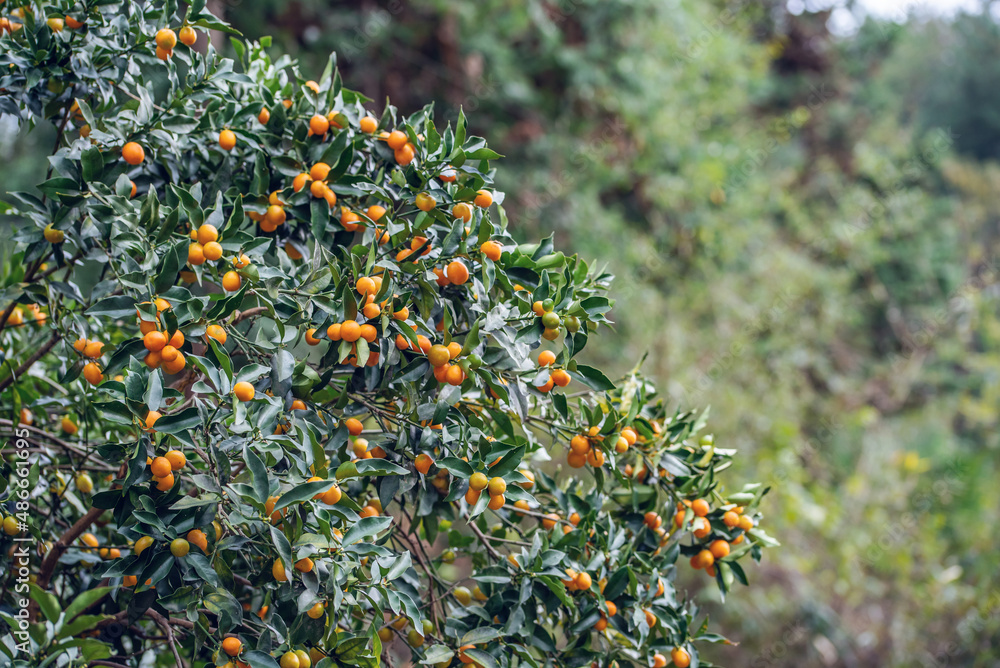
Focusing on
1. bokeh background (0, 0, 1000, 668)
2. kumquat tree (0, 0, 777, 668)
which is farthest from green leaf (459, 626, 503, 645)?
bokeh background (0, 0, 1000, 668)

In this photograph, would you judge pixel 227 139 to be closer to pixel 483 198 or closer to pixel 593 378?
pixel 483 198

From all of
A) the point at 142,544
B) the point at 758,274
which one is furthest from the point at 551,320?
the point at 758,274

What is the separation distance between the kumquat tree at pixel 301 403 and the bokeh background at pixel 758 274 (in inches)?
39.2

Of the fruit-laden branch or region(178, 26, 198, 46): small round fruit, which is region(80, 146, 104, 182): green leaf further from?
the fruit-laden branch

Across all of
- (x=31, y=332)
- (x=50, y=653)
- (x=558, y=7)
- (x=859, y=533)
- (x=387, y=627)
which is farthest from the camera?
(x=558, y=7)

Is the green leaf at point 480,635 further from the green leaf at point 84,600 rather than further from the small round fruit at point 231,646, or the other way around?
the green leaf at point 84,600

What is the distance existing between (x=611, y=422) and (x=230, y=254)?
535 mm

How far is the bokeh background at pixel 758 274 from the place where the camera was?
294 cm

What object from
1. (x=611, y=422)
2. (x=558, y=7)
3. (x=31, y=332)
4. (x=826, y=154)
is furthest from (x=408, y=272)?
(x=826, y=154)

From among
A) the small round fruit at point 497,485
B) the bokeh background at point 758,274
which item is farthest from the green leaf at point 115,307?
the bokeh background at point 758,274

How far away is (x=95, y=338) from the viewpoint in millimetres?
1062

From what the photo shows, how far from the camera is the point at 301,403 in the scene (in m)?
0.85

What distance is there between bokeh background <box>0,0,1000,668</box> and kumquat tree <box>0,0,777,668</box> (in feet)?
3.27

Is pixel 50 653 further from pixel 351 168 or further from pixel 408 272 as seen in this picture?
pixel 351 168
